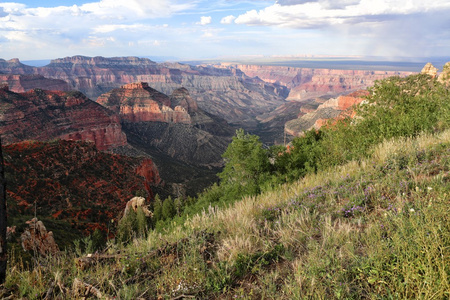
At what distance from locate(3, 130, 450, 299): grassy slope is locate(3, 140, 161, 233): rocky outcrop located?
29907 millimetres

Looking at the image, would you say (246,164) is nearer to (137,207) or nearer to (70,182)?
(137,207)

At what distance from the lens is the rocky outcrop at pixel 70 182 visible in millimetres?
35000

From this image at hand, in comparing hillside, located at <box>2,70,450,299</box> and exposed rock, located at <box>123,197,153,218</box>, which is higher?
hillside, located at <box>2,70,450,299</box>

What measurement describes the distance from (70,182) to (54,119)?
246 ft

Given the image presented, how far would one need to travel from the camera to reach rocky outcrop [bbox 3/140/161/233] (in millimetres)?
35000

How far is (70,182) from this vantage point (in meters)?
46.0

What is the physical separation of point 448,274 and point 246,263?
7.37ft

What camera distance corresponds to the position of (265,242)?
3955 mm

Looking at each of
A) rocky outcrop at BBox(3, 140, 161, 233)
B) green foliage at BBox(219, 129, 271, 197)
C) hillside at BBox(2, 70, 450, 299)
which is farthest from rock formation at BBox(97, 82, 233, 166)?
hillside at BBox(2, 70, 450, 299)

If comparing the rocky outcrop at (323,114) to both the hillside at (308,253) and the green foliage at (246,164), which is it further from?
the hillside at (308,253)

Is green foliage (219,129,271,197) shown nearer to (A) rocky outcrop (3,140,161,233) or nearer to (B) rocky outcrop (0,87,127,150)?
(A) rocky outcrop (3,140,161,233)

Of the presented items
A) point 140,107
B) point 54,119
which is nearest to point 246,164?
point 54,119

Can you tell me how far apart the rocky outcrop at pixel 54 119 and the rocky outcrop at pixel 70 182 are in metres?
39.3

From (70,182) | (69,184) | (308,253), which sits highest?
(308,253)
